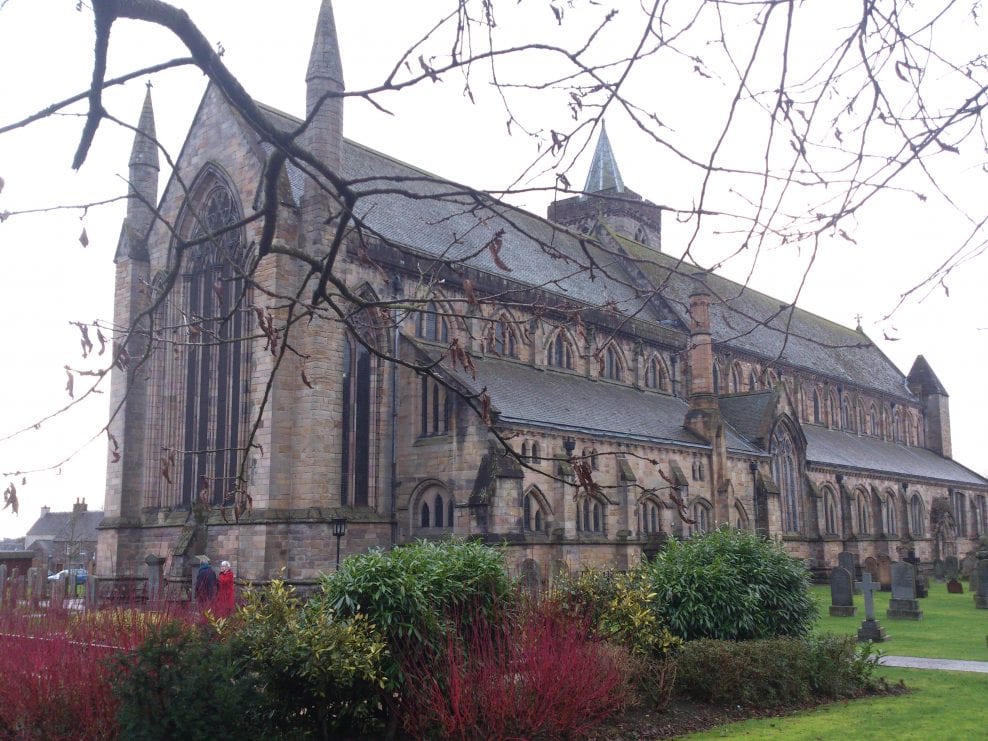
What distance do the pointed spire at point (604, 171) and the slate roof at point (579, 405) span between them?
87.6 ft

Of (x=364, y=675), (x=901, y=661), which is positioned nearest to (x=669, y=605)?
(x=901, y=661)

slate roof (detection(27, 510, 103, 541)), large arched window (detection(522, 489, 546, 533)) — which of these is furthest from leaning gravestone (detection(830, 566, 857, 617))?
slate roof (detection(27, 510, 103, 541))

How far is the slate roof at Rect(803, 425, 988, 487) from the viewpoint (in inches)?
1823

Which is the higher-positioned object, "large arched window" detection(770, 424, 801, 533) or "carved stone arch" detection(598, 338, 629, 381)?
"carved stone arch" detection(598, 338, 629, 381)

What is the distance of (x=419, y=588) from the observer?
36.7ft

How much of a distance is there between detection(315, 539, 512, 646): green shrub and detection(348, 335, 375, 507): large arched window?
47.9 ft

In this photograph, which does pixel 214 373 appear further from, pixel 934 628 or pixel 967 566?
pixel 967 566

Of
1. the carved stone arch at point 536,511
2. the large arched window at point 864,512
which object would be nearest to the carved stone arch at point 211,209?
the carved stone arch at point 536,511

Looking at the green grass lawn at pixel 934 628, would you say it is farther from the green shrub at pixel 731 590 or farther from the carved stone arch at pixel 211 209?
the carved stone arch at pixel 211 209

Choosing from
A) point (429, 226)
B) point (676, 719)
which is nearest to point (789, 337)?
point (429, 226)

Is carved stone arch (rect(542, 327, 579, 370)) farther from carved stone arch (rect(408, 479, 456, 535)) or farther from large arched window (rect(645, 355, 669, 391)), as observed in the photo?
carved stone arch (rect(408, 479, 456, 535))

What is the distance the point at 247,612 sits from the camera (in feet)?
35.6

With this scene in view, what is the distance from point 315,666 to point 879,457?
48.7 m

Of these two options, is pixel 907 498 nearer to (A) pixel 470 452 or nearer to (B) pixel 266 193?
(A) pixel 470 452
